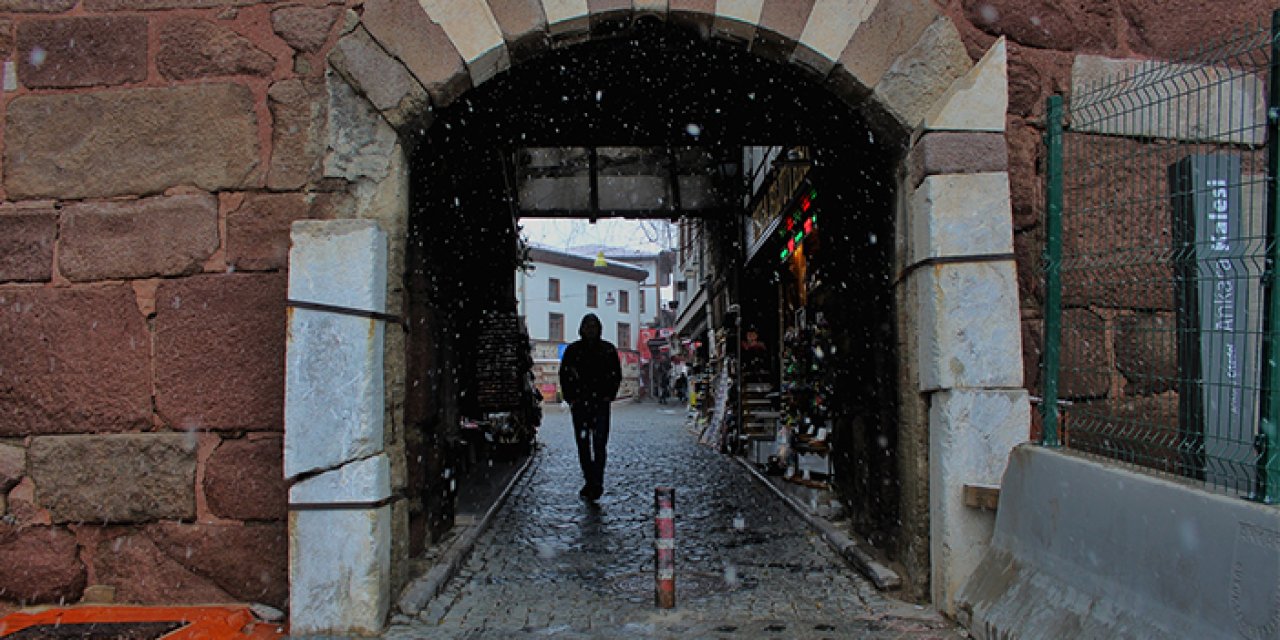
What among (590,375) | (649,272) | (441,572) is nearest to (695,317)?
(590,375)

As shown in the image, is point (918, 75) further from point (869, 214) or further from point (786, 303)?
point (786, 303)

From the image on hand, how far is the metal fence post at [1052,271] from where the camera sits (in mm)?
3781

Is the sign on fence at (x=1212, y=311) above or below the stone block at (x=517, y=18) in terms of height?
below

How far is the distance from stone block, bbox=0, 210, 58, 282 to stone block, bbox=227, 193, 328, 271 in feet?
2.81

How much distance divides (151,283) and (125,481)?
0.93 meters

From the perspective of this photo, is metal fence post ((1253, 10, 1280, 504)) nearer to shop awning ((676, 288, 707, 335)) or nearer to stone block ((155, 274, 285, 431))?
stone block ((155, 274, 285, 431))

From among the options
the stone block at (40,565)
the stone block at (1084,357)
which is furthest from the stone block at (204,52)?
the stone block at (1084,357)

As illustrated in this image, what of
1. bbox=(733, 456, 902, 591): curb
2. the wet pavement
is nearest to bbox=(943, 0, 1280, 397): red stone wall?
bbox=(733, 456, 902, 591): curb

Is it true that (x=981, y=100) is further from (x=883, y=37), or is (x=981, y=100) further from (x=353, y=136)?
(x=353, y=136)

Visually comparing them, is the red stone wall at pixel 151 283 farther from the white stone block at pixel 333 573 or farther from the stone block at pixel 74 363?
the white stone block at pixel 333 573

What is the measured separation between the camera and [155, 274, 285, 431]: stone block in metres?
4.11

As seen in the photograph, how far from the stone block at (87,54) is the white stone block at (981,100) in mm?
3806

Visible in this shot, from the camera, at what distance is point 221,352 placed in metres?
4.12

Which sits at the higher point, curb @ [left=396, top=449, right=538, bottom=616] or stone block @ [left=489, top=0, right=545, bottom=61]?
stone block @ [left=489, top=0, right=545, bottom=61]
